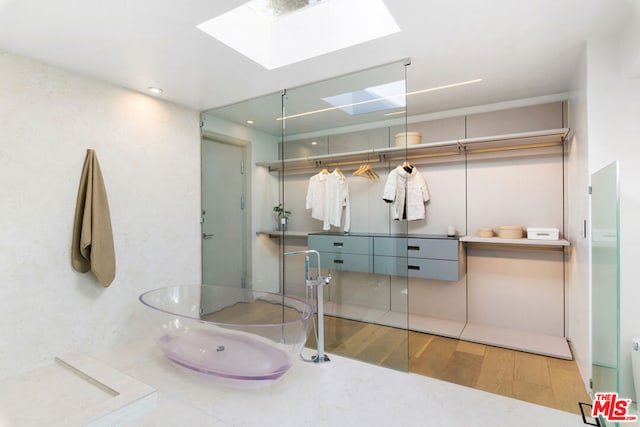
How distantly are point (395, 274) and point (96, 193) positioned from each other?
257 centimetres

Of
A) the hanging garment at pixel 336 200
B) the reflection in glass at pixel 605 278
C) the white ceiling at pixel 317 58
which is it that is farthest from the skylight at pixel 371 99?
the reflection in glass at pixel 605 278

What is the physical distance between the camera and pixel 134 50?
7.71 ft

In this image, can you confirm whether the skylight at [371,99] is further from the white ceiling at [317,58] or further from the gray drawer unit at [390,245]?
the gray drawer unit at [390,245]

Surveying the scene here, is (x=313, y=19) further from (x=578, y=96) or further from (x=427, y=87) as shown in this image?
(x=578, y=96)

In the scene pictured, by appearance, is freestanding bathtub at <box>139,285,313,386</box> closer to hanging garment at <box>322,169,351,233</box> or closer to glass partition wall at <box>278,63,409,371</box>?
glass partition wall at <box>278,63,409,371</box>

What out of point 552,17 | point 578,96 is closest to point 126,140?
point 552,17

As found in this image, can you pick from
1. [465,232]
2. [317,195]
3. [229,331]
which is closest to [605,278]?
[465,232]

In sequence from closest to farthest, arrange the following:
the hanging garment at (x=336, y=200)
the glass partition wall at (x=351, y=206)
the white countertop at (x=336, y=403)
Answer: the white countertop at (x=336, y=403) < the glass partition wall at (x=351, y=206) < the hanging garment at (x=336, y=200)

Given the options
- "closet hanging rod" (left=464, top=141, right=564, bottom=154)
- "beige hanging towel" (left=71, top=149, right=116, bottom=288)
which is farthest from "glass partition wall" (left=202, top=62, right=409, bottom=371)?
"closet hanging rod" (left=464, top=141, right=564, bottom=154)

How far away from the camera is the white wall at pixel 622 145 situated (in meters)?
2.03

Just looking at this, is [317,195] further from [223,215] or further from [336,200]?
[223,215]

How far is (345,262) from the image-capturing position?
2.86m

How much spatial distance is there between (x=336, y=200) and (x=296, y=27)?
1.39 m

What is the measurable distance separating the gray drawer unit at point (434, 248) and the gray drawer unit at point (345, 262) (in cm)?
100
